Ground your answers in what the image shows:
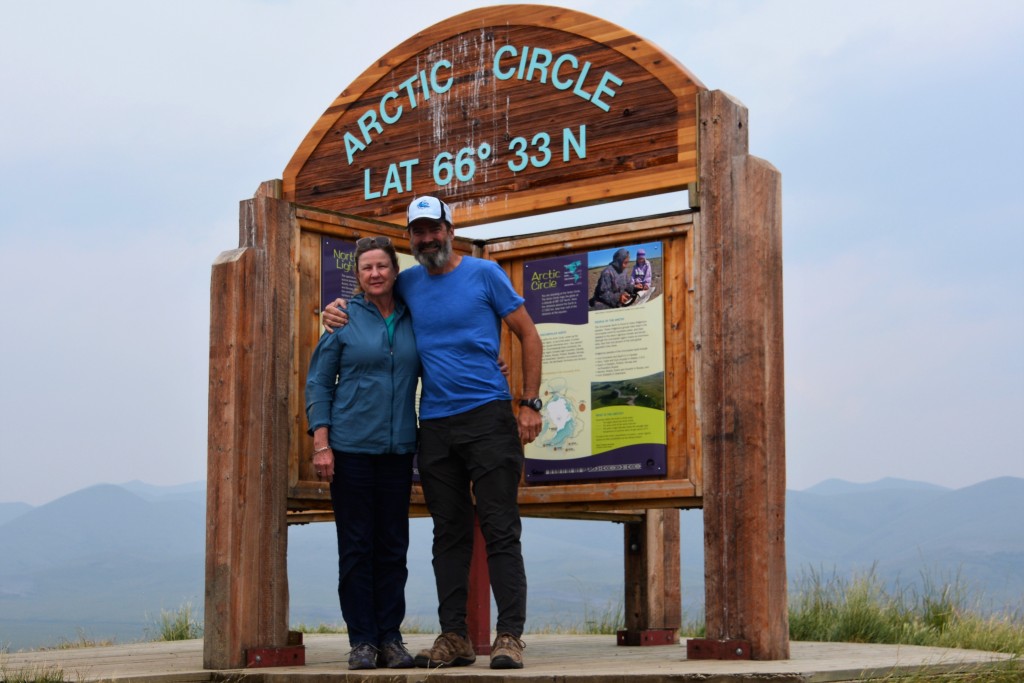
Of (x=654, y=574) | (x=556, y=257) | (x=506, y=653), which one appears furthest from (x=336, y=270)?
(x=654, y=574)

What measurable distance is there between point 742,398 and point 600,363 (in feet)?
3.59

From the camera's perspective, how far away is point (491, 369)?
6348 mm

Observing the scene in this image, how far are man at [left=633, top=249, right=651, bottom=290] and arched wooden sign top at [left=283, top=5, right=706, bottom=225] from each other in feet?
1.10

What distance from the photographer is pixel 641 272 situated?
7.34 meters

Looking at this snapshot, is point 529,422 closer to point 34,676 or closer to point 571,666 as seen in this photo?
point 571,666

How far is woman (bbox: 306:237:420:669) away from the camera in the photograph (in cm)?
639

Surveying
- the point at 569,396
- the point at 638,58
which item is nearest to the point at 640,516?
the point at 569,396

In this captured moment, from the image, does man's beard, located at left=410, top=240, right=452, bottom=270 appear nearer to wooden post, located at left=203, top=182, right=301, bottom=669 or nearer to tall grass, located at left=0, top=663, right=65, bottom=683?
wooden post, located at left=203, top=182, right=301, bottom=669

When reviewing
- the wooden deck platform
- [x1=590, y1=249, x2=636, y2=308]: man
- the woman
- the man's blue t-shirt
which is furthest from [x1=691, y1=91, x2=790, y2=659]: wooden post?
the woman

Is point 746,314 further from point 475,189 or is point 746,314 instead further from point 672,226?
point 475,189

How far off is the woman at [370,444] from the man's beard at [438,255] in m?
0.14

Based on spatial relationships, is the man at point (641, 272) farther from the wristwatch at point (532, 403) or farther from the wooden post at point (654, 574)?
the wooden post at point (654, 574)

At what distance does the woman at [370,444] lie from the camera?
6.39 metres

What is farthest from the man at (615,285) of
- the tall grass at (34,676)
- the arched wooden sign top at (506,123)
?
the tall grass at (34,676)
